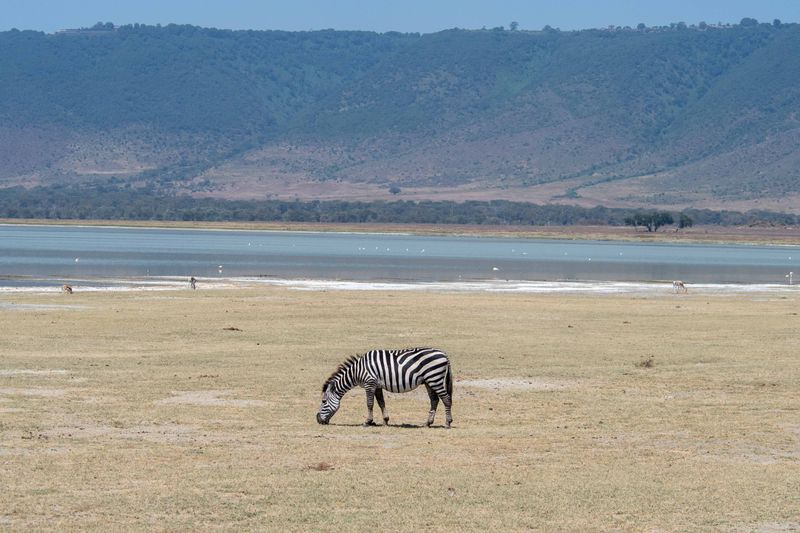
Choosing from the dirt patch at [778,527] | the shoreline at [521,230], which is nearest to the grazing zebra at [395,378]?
the dirt patch at [778,527]

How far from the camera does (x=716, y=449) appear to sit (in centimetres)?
1548

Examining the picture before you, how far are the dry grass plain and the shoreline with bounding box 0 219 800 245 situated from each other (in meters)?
110

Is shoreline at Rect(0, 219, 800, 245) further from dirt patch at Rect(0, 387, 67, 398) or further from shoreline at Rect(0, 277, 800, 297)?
dirt patch at Rect(0, 387, 67, 398)

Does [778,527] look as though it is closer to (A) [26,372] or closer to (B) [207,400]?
(B) [207,400]

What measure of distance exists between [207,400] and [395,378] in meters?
3.07

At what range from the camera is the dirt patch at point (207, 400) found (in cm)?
1853

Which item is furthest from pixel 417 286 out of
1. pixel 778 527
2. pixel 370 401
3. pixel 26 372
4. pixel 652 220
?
pixel 652 220

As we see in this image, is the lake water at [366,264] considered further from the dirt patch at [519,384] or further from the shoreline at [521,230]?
the shoreline at [521,230]

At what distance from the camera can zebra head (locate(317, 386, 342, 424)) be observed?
17031 millimetres

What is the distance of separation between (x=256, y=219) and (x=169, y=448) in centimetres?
16967

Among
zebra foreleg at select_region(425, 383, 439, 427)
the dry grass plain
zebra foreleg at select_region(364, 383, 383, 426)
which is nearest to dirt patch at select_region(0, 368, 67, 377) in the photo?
the dry grass plain

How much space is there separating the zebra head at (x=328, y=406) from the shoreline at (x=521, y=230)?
120m

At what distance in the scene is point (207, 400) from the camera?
61.9 ft

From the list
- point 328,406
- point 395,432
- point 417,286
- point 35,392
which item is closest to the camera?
point 395,432
